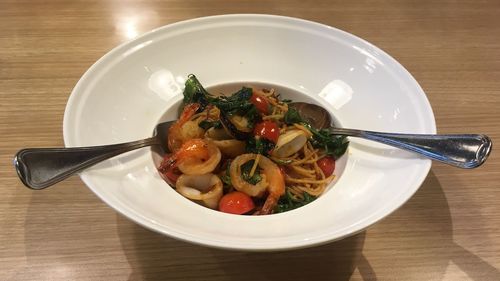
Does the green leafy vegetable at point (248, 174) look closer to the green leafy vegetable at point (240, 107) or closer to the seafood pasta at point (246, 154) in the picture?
the seafood pasta at point (246, 154)

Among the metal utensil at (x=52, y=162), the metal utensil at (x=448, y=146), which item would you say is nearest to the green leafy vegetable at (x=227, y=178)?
→ the metal utensil at (x=52, y=162)

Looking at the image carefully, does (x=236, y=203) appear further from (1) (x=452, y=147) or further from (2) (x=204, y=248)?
(1) (x=452, y=147)

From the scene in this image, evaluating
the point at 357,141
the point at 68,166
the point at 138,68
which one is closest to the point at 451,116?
the point at 357,141

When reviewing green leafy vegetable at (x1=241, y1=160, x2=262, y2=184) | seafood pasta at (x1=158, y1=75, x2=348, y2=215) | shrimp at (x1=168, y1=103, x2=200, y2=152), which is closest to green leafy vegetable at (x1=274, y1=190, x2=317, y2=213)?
seafood pasta at (x1=158, y1=75, x2=348, y2=215)

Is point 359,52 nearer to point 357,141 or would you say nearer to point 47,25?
point 357,141

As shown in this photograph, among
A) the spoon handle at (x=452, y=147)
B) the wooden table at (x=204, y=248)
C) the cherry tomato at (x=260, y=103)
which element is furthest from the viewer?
the cherry tomato at (x=260, y=103)

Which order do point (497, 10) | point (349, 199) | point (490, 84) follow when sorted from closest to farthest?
point (349, 199), point (490, 84), point (497, 10)
